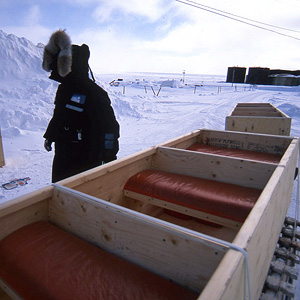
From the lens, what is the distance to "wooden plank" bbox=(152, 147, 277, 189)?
266 cm

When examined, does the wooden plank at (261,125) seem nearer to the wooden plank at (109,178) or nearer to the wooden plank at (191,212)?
the wooden plank at (109,178)

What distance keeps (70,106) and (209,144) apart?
259 centimetres

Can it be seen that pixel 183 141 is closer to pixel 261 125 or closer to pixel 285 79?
pixel 261 125

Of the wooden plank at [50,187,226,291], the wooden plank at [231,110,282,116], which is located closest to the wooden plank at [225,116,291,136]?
the wooden plank at [231,110,282,116]

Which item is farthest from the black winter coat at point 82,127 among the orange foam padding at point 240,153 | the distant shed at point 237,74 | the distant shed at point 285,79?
the distant shed at point 237,74

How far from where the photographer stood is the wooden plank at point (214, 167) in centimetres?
266

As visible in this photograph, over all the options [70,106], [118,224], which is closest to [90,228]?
[118,224]

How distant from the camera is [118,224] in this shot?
164 centimetres

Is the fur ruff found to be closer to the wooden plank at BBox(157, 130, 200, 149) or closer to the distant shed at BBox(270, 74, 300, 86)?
the wooden plank at BBox(157, 130, 200, 149)

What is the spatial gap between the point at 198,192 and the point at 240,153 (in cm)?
173

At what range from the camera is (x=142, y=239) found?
1.56 meters

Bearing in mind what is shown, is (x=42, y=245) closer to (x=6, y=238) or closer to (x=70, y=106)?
(x=6, y=238)

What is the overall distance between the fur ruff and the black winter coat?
0.17 metres

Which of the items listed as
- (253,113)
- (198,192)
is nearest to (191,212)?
(198,192)
